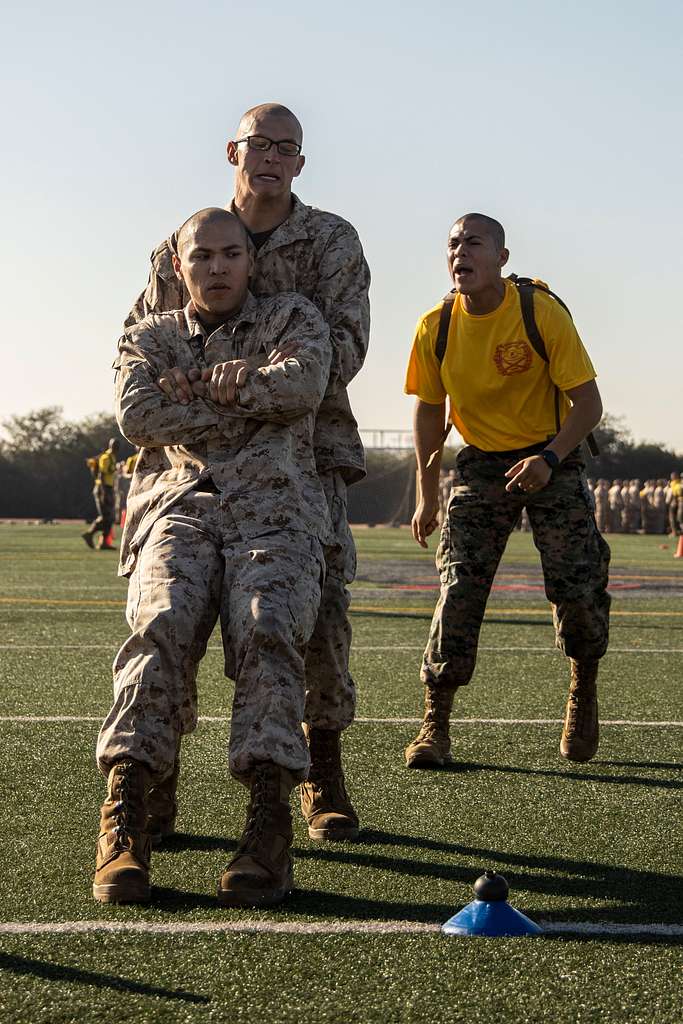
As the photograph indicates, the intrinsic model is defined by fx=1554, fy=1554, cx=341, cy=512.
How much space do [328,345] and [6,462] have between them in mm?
73480

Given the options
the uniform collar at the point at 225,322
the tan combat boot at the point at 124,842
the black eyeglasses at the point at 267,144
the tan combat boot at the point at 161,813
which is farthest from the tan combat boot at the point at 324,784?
the black eyeglasses at the point at 267,144

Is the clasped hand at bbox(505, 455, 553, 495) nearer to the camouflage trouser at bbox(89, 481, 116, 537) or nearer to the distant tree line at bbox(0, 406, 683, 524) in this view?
the camouflage trouser at bbox(89, 481, 116, 537)

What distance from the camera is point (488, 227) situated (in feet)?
19.5

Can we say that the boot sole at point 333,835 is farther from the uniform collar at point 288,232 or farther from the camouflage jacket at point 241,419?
the uniform collar at point 288,232

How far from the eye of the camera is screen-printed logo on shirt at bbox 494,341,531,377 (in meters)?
6.05

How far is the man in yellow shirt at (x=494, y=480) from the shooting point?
237 inches

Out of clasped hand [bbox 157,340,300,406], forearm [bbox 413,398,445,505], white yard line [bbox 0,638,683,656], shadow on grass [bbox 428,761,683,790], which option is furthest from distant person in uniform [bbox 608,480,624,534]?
clasped hand [bbox 157,340,300,406]

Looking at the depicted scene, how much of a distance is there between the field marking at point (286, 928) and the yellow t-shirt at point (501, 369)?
2.65m

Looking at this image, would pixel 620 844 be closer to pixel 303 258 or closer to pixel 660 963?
pixel 660 963

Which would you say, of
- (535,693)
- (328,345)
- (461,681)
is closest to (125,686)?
(328,345)

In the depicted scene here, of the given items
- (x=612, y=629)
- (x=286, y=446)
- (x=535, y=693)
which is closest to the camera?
(x=286, y=446)

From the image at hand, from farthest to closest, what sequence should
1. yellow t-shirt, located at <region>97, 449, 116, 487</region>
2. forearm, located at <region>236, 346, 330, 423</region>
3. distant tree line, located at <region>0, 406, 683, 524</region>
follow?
distant tree line, located at <region>0, 406, 683, 524</region> → yellow t-shirt, located at <region>97, 449, 116, 487</region> → forearm, located at <region>236, 346, 330, 423</region>

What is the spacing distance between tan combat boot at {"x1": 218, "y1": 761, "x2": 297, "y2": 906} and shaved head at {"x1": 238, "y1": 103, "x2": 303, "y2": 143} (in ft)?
6.58

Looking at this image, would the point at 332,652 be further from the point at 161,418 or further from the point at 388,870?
the point at 161,418
